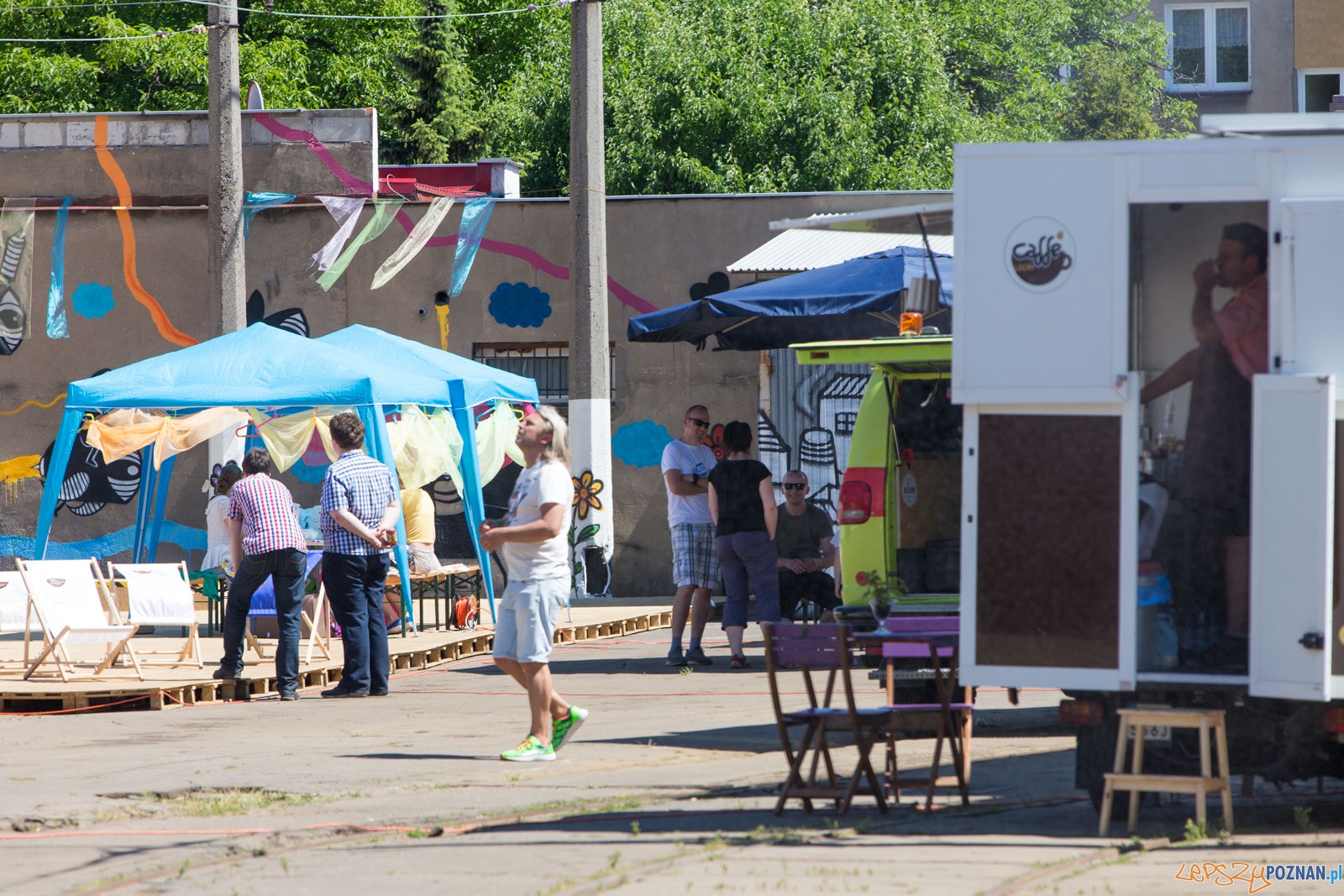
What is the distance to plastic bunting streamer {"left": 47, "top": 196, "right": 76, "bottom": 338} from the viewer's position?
1869cm

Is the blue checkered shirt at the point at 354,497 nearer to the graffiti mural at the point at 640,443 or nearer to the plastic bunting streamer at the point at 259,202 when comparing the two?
the graffiti mural at the point at 640,443

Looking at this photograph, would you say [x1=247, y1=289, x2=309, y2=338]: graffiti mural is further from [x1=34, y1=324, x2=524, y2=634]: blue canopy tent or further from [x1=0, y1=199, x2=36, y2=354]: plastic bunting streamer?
[x1=34, y1=324, x2=524, y2=634]: blue canopy tent

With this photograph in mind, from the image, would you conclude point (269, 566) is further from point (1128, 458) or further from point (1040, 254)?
point (1128, 458)

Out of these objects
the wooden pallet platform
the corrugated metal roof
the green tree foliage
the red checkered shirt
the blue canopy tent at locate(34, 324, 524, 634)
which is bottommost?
the wooden pallet platform

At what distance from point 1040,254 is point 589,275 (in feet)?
35.9

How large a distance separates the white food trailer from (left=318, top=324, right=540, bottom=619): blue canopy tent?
299 inches

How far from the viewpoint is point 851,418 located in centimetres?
1755

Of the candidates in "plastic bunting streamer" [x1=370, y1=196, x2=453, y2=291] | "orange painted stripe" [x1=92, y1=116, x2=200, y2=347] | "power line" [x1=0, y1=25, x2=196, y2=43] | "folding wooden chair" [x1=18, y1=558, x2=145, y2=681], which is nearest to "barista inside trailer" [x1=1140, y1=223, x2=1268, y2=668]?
"folding wooden chair" [x1=18, y1=558, x2=145, y2=681]

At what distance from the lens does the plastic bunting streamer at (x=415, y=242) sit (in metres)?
18.5

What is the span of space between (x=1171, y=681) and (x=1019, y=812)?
976 millimetres

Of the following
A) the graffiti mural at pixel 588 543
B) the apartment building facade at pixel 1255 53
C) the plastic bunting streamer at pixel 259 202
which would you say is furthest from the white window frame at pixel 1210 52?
the plastic bunting streamer at pixel 259 202

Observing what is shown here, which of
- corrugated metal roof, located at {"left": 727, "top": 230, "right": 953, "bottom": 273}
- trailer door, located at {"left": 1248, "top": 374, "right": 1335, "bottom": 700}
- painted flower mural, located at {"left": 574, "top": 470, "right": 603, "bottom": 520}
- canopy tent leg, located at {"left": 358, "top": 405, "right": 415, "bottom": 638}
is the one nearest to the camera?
trailer door, located at {"left": 1248, "top": 374, "right": 1335, "bottom": 700}

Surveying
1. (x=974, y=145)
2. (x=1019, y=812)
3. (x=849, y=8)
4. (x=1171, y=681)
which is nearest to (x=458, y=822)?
(x=1019, y=812)

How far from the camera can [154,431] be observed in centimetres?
1434
